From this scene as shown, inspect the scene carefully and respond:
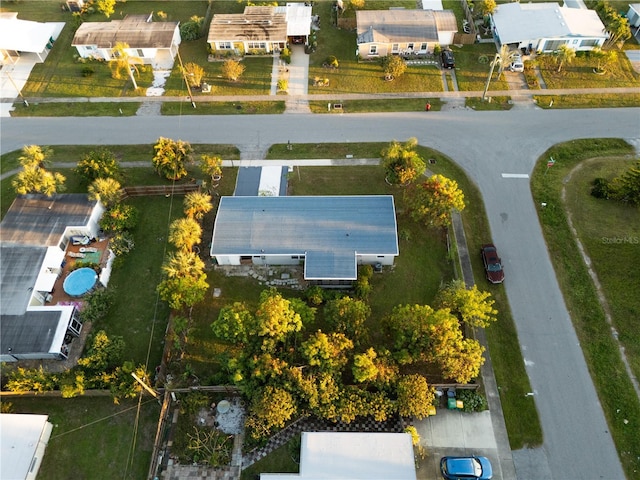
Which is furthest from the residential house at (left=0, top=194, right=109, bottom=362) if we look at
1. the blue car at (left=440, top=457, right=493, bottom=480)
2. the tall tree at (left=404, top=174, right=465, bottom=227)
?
the blue car at (left=440, top=457, right=493, bottom=480)

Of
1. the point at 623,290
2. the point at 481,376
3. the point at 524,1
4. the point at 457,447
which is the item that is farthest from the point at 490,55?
the point at 457,447

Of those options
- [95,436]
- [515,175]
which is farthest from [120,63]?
[515,175]

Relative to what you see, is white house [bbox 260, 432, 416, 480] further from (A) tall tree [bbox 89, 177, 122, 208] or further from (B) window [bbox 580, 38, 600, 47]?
(B) window [bbox 580, 38, 600, 47]

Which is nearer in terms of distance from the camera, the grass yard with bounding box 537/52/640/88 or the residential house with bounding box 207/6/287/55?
the grass yard with bounding box 537/52/640/88

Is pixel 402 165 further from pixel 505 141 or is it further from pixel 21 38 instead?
pixel 21 38

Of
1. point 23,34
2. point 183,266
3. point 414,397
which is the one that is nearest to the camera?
point 414,397

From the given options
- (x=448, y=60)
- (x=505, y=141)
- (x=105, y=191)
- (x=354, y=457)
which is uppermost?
(x=448, y=60)

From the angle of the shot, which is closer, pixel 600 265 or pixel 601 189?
pixel 600 265
